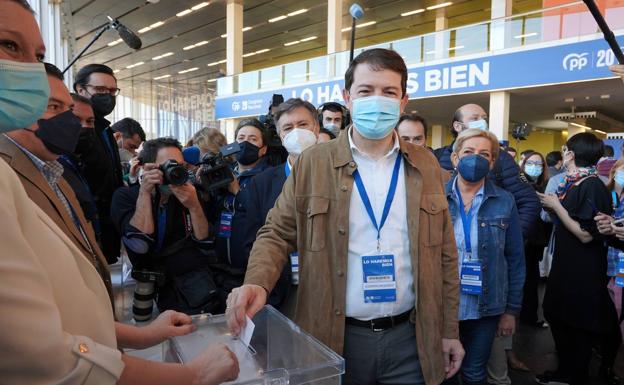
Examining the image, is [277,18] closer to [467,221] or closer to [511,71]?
[511,71]

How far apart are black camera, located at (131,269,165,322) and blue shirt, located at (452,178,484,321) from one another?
1.42 metres

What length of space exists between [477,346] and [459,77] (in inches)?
342

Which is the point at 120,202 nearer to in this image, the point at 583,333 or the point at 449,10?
the point at 583,333

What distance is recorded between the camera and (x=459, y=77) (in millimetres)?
9641

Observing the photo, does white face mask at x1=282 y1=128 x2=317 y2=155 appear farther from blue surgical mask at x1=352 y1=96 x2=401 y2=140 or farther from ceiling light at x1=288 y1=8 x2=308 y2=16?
ceiling light at x1=288 y1=8 x2=308 y2=16

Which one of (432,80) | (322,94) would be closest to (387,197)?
(432,80)

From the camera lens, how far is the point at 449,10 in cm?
1427

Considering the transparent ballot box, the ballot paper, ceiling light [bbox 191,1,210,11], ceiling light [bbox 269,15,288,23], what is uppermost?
ceiling light [bbox 269,15,288,23]

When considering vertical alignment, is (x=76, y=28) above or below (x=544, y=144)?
above

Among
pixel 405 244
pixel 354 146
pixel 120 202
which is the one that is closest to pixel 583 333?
pixel 405 244

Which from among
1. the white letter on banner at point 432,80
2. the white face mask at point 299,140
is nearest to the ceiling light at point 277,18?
the white letter on banner at point 432,80

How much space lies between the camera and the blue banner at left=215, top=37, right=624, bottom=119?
785 cm

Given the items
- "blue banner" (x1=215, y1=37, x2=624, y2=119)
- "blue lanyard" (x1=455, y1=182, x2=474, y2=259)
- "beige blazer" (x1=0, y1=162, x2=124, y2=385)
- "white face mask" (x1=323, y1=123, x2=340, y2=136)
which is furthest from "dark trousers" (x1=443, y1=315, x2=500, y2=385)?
"blue banner" (x1=215, y1=37, x2=624, y2=119)

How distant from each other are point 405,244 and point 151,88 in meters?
27.4
